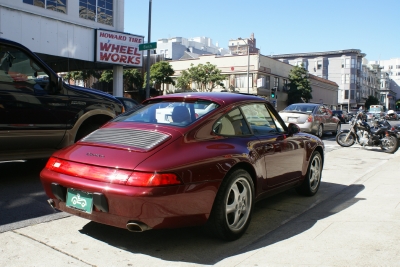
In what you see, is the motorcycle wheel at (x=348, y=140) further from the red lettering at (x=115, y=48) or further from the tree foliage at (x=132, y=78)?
the tree foliage at (x=132, y=78)

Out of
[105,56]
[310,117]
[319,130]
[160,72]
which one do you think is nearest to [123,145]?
[310,117]

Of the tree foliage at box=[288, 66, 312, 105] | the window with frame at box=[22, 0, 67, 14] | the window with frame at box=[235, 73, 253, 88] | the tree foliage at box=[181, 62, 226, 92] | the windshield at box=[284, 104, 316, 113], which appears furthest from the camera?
the tree foliage at box=[288, 66, 312, 105]

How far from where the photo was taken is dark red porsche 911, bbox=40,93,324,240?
3133 mm

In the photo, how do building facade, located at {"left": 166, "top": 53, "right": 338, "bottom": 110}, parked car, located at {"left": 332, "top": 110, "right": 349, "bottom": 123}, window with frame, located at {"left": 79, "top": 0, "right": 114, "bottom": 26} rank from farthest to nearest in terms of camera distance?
building facade, located at {"left": 166, "top": 53, "right": 338, "bottom": 110} < parked car, located at {"left": 332, "top": 110, "right": 349, "bottom": 123} < window with frame, located at {"left": 79, "top": 0, "right": 114, "bottom": 26}

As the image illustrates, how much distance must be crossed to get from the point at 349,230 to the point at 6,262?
3272mm

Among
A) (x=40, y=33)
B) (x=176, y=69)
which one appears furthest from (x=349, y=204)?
(x=176, y=69)

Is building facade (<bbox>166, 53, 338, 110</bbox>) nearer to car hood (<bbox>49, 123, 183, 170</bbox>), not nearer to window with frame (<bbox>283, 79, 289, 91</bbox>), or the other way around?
window with frame (<bbox>283, 79, 289, 91</bbox>)

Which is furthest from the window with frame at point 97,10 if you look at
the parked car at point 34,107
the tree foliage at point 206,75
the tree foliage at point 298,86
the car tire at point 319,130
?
the tree foliage at point 298,86

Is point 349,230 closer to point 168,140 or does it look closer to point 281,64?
point 168,140

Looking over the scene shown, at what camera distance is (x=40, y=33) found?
19.1 m

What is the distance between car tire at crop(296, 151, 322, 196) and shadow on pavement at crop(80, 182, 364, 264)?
359mm

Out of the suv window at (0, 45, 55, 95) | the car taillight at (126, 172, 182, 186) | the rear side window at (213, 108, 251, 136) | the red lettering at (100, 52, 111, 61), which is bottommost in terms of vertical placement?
the car taillight at (126, 172, 182, 186)

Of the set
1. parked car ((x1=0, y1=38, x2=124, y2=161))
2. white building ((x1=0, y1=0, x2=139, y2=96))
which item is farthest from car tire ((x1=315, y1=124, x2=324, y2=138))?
parked car ((x1=0, y1=38, x2=124, y2=161))

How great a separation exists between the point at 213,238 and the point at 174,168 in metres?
0.99
